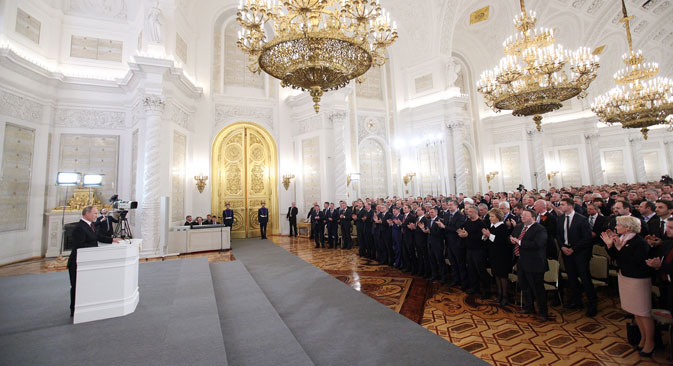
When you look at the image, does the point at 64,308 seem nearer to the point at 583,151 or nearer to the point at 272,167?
the point at 272,167

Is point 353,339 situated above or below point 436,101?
below

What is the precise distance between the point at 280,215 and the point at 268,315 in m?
7.87

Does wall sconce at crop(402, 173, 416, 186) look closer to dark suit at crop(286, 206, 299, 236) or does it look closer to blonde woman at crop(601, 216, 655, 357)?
dark suit at crop(286, 206, 299, 236)

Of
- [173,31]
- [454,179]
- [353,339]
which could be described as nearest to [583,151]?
[454,179]

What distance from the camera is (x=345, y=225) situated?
8.69 meters

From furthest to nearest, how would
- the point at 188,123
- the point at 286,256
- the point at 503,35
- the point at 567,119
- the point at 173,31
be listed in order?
the point at 567,119
the point at 503,35
the point at 188,123
the point at 173,31
the point at 286,256

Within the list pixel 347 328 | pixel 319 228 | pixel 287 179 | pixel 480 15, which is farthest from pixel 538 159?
pixel 347 328

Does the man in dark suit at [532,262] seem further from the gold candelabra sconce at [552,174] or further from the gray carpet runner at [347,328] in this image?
the gold candelabra sconce at [552,174]

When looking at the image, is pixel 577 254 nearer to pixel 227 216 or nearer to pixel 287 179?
pixel 287 179

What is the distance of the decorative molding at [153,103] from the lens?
7949mm

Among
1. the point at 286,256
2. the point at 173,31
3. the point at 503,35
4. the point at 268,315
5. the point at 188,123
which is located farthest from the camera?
the point at 503,35

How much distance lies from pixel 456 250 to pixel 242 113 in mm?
9493

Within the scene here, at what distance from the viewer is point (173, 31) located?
8742 mm

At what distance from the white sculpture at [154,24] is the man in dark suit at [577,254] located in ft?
33.6
